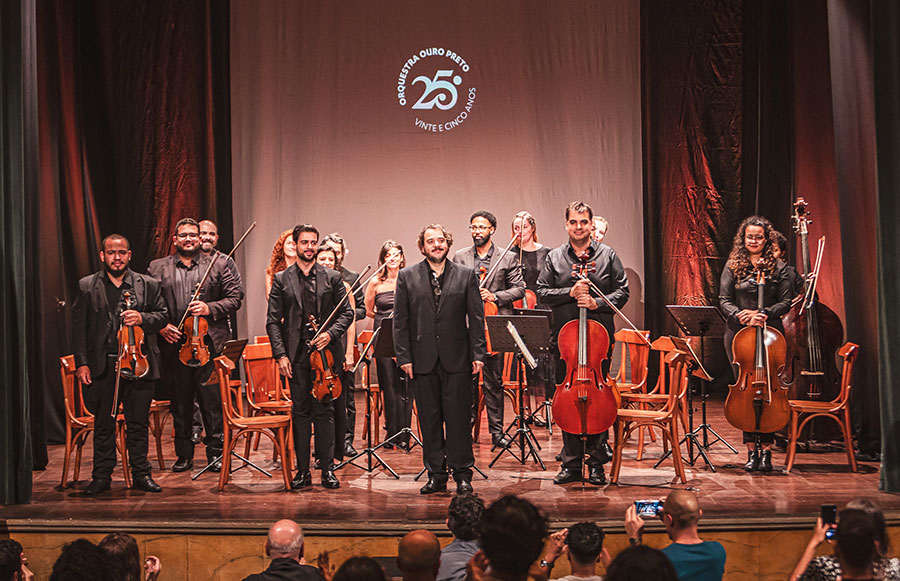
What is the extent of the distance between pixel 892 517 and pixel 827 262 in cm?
321

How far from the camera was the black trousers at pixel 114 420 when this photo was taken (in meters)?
5.68

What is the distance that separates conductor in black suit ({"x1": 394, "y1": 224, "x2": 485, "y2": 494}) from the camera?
18.5ft

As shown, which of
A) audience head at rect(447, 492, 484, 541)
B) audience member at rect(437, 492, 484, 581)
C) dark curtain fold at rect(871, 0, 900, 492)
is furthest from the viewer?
dark curtain fold at rect(871, 0, 900, 492)

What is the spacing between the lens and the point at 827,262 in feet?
24.9

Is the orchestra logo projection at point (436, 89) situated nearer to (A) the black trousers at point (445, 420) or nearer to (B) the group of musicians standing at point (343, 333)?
(B) the group of musicians standing at point (343, 333)

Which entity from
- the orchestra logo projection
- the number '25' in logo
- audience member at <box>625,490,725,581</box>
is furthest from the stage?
the number '25' in logo

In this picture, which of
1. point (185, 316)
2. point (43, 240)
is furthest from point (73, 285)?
point (185, 316)

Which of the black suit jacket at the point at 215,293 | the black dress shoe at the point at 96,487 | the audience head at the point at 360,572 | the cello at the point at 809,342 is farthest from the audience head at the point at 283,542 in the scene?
→ the cello at the point at 809,342

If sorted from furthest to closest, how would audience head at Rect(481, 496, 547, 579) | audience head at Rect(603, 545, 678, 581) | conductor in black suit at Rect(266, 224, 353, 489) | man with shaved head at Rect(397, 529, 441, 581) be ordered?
conductor in black suit at Rect(266, 224, 353, 489)
man with shaved head at Rect(397, 529, 441, 581)
audience head at Rect(481, 496, 547, 579)
audience head at Rect(603, 545, 678, 581)

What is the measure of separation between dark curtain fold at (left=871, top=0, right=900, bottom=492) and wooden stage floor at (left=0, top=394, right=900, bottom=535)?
2.16 feet

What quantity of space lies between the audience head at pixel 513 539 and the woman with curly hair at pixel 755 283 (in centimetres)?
371

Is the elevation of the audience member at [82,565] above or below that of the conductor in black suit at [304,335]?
below

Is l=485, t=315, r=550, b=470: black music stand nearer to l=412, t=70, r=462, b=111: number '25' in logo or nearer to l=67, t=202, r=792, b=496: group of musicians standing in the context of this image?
l=67, t=202, r=792, b=496: group of musicians standing

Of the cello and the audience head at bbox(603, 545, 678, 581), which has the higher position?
the cello
